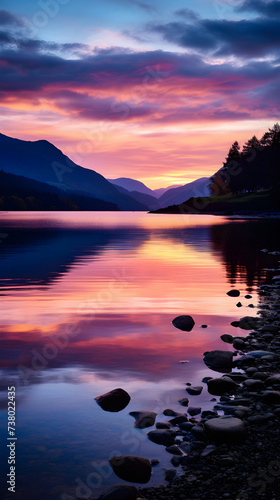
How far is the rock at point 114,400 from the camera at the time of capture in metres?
9.72

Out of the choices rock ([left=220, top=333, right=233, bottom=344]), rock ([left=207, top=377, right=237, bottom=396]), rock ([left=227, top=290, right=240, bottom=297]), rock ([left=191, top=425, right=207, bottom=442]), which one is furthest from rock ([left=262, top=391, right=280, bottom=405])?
rock ([left=227, top=290, right=240, bottom=297])

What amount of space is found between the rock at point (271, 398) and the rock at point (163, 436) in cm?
236

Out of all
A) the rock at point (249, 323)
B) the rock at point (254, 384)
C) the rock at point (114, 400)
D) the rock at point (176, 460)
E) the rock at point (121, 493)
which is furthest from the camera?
the rock at point (249, 323)

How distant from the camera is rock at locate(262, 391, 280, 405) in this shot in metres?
9.57

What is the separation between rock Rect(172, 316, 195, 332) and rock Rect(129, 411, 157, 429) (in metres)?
7.21

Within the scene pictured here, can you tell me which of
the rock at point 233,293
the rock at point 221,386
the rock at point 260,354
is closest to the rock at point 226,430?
the rock at point 221,386

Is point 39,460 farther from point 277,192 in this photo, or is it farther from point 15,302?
point 277,192

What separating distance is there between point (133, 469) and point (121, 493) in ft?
2.34

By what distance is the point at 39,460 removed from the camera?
25.1 ft

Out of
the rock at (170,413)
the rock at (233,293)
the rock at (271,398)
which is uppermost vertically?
the rock at (271,398)

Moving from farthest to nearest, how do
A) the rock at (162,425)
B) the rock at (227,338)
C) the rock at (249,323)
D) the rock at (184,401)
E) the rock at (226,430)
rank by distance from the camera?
1. the rock at (249,323)
2. the rock at (227,338)
3. the rock at (184,401)
4. the rock at (162,425)
5. the rock at (226,430)

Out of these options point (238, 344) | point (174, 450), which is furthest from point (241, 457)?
point (238, 344)

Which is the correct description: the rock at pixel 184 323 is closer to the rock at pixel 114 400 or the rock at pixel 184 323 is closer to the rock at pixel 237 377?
the rock at pixel 237 377

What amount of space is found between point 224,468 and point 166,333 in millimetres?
8838
